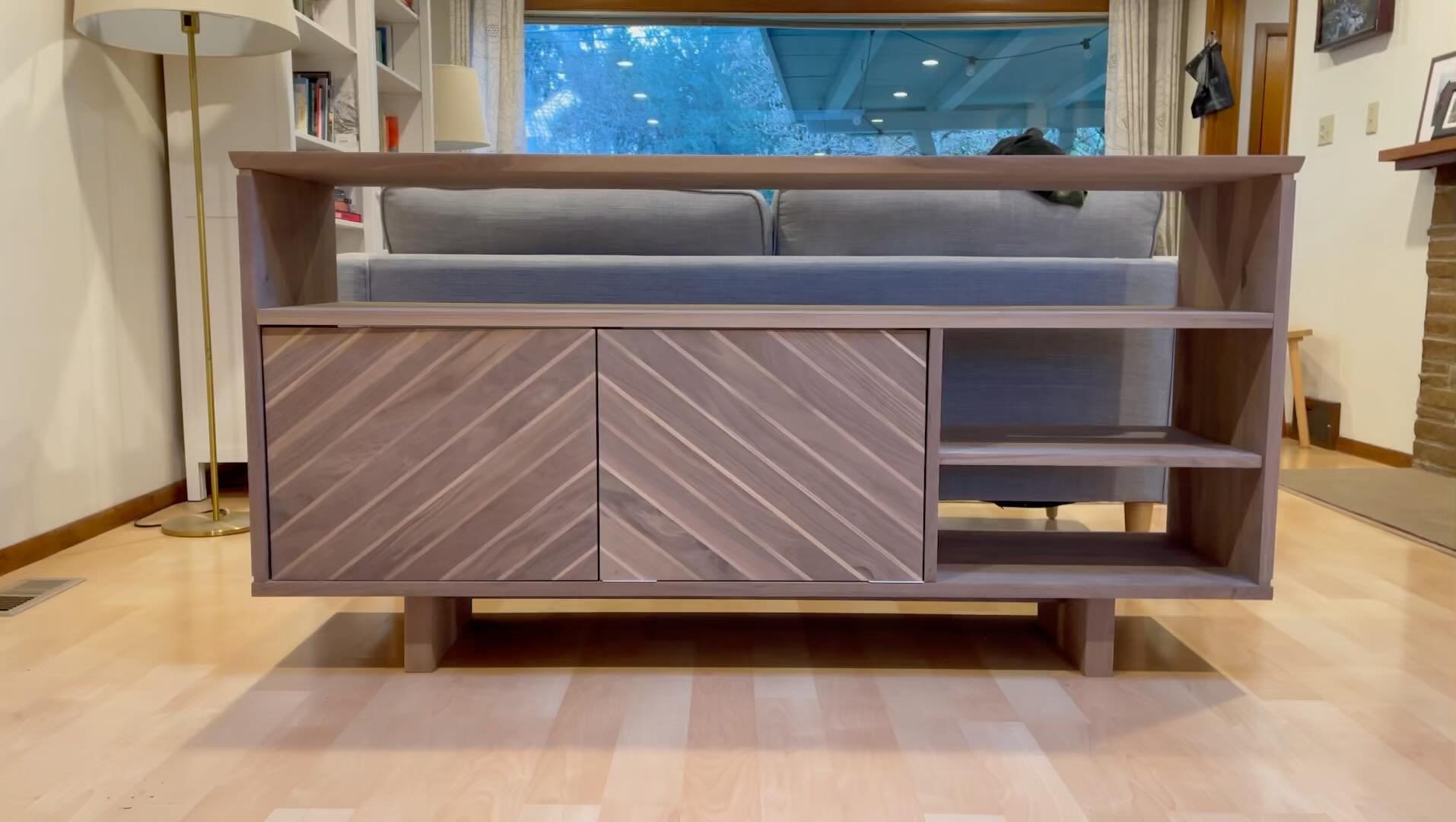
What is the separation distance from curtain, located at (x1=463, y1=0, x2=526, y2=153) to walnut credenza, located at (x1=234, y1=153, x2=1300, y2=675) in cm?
432

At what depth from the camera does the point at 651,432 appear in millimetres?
1549

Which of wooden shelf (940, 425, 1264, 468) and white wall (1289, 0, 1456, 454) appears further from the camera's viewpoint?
white wall (1289, 0, 1456, 454)

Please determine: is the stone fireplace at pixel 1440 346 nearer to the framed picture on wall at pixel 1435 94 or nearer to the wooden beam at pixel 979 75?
the framed picture on wall at pixel 1435 94

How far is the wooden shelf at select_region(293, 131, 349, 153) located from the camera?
3.11 m

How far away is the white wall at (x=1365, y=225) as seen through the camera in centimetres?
359

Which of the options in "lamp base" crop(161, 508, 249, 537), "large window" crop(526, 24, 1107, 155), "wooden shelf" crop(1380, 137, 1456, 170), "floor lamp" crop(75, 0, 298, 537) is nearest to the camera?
"floor lamp" crop(75, 0, 298, 537)

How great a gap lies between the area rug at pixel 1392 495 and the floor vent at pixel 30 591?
291 centimetres

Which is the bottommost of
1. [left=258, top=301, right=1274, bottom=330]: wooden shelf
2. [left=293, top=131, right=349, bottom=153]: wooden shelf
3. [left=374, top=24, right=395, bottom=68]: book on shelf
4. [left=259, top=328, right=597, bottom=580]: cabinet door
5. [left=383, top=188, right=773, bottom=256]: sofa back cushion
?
[left=259, top=328, right=597, bottom=580]: cabinet door

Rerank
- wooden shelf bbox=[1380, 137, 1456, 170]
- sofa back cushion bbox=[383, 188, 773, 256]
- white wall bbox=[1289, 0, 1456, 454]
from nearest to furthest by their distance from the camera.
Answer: sofa back cushion bbox=[383, 188, 773, 256] < wooden shelf bbox=[1380, 137, 1456, 170] < white wall bbox=[1289, 0, 1456, 454]

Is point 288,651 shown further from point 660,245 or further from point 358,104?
point 358,104

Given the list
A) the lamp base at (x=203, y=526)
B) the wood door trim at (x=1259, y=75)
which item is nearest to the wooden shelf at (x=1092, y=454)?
the lamp base at (x=203, y=526)

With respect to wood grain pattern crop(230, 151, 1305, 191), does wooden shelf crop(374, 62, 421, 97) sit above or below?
above

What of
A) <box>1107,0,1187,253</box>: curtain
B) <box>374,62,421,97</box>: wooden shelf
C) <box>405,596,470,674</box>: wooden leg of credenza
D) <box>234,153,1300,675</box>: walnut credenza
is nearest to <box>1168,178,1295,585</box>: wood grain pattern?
<box>234,153,1300,675</box>: walnut credenza

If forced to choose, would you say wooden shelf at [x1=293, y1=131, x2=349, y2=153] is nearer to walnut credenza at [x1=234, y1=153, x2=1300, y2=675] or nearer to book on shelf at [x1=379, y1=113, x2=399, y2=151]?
book on shelf at [x1=379, y1=113, x2=399, y2=151]
